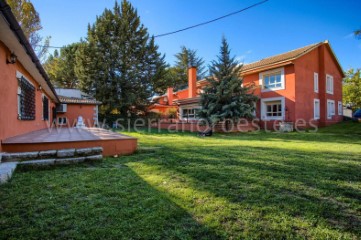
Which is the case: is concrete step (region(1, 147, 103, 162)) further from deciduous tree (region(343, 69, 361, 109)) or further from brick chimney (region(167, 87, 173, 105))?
deciduous tree (region(343, 69, 361, 109))

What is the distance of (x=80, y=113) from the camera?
61.6ft

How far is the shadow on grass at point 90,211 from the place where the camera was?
80.9 inches

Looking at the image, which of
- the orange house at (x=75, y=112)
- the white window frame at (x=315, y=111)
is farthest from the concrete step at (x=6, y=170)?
the white window frame at (x=315, y=111)

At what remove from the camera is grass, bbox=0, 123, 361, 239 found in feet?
6.92

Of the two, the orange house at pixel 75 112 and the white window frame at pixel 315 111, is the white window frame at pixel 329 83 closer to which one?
the white window frame at pixel 315 111

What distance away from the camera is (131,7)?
26.0 m

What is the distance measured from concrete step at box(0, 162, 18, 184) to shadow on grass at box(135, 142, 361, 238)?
2.44 meters

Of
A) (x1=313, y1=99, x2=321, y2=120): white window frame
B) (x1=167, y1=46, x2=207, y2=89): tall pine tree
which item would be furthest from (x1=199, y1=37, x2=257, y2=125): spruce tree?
(x1=167, y1=46, x2=207, y2=89): tall pine tree

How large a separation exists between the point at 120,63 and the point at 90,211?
24163mm

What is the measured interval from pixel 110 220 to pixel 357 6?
16.4 meters

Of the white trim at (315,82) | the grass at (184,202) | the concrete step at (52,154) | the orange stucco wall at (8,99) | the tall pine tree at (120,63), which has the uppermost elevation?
the tall pine tree at (120,63)

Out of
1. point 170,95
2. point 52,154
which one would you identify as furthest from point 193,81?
point 52,154

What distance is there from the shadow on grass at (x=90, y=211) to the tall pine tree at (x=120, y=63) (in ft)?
68.4

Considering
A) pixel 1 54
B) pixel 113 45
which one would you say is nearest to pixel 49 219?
pixel 1 54
